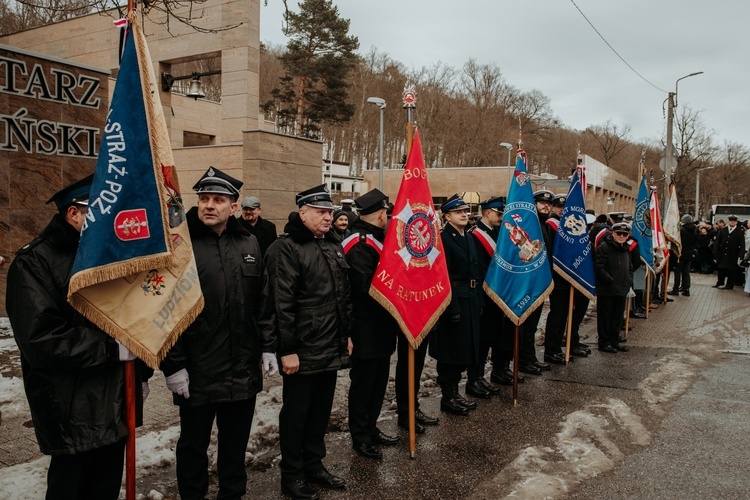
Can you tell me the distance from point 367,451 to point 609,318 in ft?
18.1

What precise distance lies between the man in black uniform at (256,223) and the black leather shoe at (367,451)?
375cm

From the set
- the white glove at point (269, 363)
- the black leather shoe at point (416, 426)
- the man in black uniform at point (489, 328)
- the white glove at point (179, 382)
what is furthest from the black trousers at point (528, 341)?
the white glove at point (179, 382)

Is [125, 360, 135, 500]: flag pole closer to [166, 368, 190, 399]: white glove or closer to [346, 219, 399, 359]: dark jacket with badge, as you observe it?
[166, 368, 190, 399]: white glove

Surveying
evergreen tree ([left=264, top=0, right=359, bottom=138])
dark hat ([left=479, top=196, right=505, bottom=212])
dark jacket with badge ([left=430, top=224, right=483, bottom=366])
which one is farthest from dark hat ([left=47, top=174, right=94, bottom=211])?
evergreen tree ([left=264, top=0, right=359, bottom=138])

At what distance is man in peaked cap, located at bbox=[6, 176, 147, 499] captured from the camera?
2.70 metres

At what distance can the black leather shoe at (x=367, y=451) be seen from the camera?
460 cm

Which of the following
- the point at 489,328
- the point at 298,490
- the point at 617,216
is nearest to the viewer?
the point at 298,490

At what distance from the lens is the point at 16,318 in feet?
8.92

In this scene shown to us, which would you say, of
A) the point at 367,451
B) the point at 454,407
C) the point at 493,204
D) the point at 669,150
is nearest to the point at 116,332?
the point at 367,451

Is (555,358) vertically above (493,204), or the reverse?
(493,204)

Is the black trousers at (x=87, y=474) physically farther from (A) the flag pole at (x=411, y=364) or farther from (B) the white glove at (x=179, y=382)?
(A) the flag pole at (x=411, y=364)

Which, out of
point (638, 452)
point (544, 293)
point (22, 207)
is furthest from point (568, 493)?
point (22, 207)

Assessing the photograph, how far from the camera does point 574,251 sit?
25.8 feet

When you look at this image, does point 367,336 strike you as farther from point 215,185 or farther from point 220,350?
point 215,185
